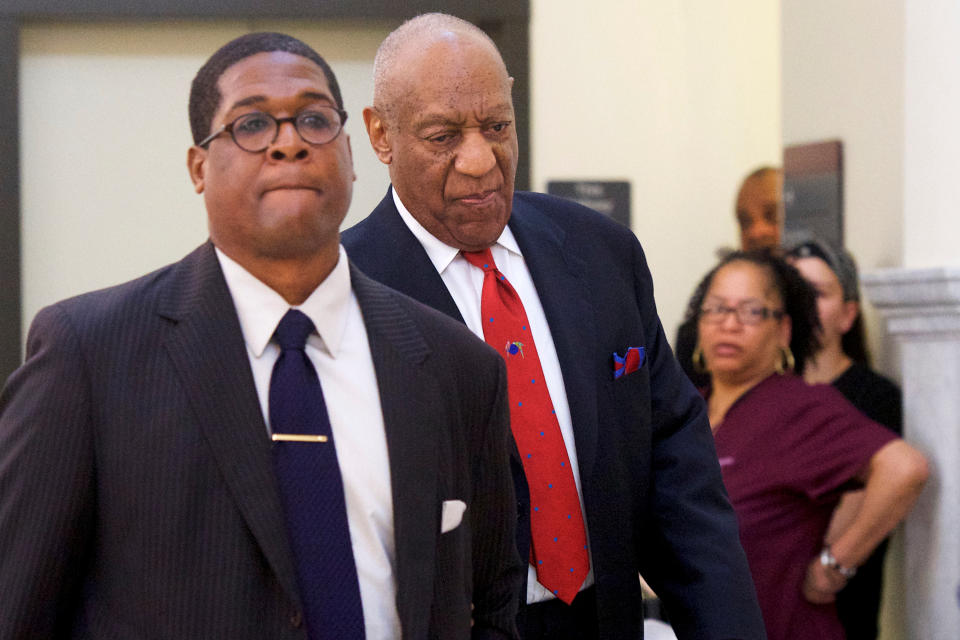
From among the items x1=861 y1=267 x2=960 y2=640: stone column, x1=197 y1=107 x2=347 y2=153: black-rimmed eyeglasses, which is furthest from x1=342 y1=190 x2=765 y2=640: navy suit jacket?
x1=861 y1=267 x2=960 y2=640: stone column

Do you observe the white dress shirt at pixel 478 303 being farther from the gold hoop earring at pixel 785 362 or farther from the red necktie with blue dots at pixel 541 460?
the gold hoop earring at pixel 785 362

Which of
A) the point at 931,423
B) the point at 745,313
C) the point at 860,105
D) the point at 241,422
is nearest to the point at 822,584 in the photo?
the point at 931,423

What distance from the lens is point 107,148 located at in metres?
5.18

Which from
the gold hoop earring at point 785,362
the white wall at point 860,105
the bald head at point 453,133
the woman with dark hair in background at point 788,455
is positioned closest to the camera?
the bald head at point 453,133

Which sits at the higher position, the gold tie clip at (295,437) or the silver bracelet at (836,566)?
the gold tie clip at (295,437)

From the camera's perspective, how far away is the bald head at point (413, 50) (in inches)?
82.4

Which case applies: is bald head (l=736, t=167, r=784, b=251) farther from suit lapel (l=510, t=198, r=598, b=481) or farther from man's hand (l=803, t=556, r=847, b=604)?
suit lapel (l=510, t=198, r=598, b=481)

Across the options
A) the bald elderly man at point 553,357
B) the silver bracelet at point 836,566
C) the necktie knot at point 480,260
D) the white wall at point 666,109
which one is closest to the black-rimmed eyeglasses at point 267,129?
the bald elderly man at point 553,357

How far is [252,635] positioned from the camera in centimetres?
140

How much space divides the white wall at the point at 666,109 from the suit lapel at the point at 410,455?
389 cm

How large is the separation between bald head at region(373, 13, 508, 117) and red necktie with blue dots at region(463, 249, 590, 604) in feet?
1.10

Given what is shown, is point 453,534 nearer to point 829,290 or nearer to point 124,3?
point 829,290

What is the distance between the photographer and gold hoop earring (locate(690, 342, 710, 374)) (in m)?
4.06

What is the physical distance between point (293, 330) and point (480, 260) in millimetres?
695
